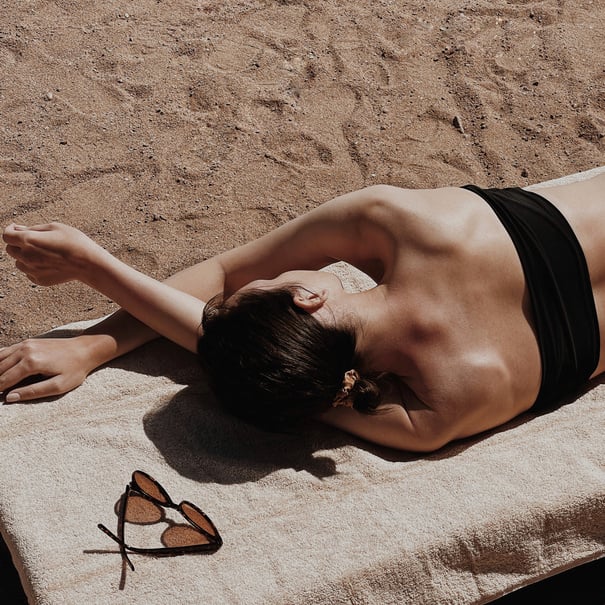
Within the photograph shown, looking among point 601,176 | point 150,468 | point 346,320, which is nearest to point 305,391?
point 346,320

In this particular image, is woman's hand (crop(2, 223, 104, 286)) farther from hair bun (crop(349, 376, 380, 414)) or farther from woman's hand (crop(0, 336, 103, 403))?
hair bun (crop(349, 376, 380, 414))

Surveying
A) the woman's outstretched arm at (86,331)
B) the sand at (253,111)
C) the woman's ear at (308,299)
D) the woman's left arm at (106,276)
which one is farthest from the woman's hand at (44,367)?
the sand at (253,111)

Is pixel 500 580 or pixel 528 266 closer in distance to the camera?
pixel 500 580

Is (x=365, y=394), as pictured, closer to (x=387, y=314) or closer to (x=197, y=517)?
(x=387, y=314)

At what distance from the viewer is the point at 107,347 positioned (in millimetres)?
2494

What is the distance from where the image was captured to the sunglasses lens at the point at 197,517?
2039 millimetres

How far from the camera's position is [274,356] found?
201 cm

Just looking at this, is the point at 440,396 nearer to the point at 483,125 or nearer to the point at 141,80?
the point at 483,125

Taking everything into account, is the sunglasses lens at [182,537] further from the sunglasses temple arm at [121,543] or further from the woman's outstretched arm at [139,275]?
the woman's outstretched arm at [139,275]

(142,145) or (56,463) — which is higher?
(142,145)

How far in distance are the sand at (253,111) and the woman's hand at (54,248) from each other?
2.45 ft

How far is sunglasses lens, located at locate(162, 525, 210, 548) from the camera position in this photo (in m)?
2.05

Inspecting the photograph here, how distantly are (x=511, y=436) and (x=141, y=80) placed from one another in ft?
8.74

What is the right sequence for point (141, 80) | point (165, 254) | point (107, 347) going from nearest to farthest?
point (107, 347), point (165, 254), point (141, 80)
